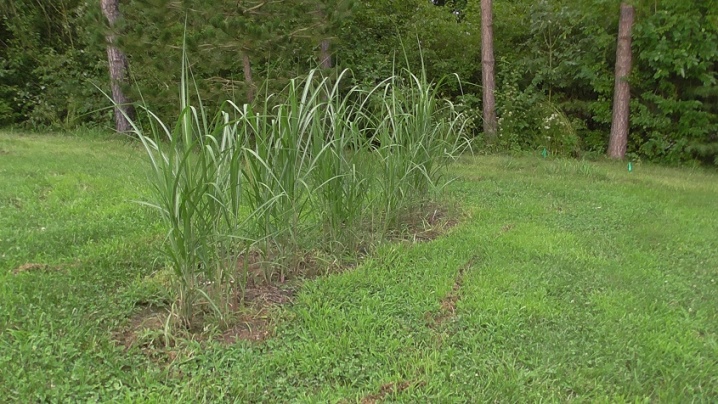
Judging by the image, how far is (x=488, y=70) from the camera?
1009 centimetres

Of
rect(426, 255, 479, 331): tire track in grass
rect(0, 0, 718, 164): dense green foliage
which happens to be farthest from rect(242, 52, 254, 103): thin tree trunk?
rect(426, 255, 479, 331): tire track in grass

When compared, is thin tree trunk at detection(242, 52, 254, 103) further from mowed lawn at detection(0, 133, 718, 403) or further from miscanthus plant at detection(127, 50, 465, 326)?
miscanthus plant at detection(127, 50, 465, 326)

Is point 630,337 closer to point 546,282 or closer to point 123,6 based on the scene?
point 546,282

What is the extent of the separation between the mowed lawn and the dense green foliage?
2932mm

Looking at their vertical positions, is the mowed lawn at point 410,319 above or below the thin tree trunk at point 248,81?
below

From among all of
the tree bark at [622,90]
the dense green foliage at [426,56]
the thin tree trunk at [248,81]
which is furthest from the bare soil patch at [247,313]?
the tree bark at [622,90]

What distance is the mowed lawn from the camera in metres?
1.91

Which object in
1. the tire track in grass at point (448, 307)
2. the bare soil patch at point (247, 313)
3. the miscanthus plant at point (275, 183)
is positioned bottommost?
the tire track in grass at point (448, 307)

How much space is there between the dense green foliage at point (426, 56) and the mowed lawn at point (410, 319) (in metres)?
2.93

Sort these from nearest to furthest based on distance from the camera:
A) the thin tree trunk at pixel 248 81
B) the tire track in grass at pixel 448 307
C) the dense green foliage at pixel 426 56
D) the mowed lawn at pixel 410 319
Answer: the mowed lawn at pixel 410 319 → the tire track in grass at pixel 448 307 → the dense green foliage at pixel 426 56 → the thin tree trunk at pixel 248 81

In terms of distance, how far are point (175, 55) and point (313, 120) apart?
202 inches

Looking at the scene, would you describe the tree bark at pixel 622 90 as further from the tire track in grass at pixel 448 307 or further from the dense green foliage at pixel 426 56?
the tire track in grass at pixel 448 307

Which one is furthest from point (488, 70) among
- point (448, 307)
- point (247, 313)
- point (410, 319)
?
point (247, 313)

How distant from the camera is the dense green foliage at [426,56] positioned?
22.8 feet
